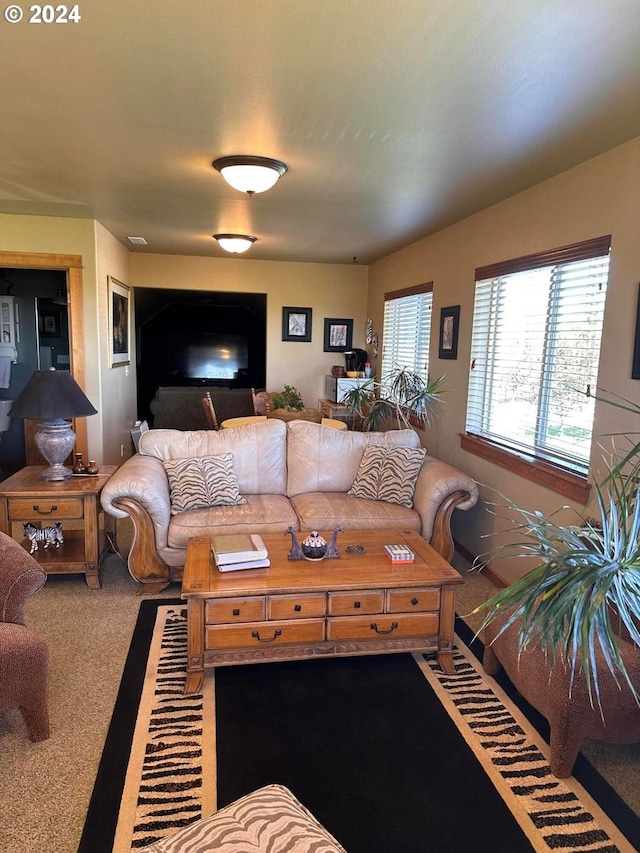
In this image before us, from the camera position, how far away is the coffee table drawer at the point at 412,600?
8.57ft

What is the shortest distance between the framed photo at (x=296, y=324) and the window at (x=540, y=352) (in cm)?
329

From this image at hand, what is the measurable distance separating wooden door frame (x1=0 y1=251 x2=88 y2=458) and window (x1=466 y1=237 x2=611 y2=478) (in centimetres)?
338

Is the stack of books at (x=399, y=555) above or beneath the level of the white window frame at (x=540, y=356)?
beneath

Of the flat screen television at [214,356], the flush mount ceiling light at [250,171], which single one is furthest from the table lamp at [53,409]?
the flat screen television at [214,356]

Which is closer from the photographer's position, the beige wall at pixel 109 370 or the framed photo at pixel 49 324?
the beige wall at pixel 109 370

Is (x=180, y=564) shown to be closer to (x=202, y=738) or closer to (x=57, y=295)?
(x=202, y=738)

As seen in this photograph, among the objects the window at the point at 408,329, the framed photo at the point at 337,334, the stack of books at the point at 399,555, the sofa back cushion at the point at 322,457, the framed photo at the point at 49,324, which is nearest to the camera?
the stack of books at the point at 399,555

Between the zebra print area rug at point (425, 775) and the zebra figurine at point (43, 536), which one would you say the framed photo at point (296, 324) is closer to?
the zebra figurine at point (43, 536)

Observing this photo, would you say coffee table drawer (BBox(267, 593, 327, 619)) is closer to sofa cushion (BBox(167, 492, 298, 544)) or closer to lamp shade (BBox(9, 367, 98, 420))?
sofa cushion (BBox(167, 492, 298, 544))

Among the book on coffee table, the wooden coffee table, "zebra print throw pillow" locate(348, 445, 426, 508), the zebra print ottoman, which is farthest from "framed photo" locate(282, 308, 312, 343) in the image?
the zebra print ottoman

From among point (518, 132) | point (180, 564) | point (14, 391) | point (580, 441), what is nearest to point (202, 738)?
point (180, 564)

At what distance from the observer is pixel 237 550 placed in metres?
2.67

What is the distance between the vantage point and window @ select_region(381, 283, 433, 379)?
17.1 feet

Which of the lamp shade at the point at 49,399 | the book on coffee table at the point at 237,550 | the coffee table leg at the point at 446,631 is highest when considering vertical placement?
the lamp shade at the point at 49,399
